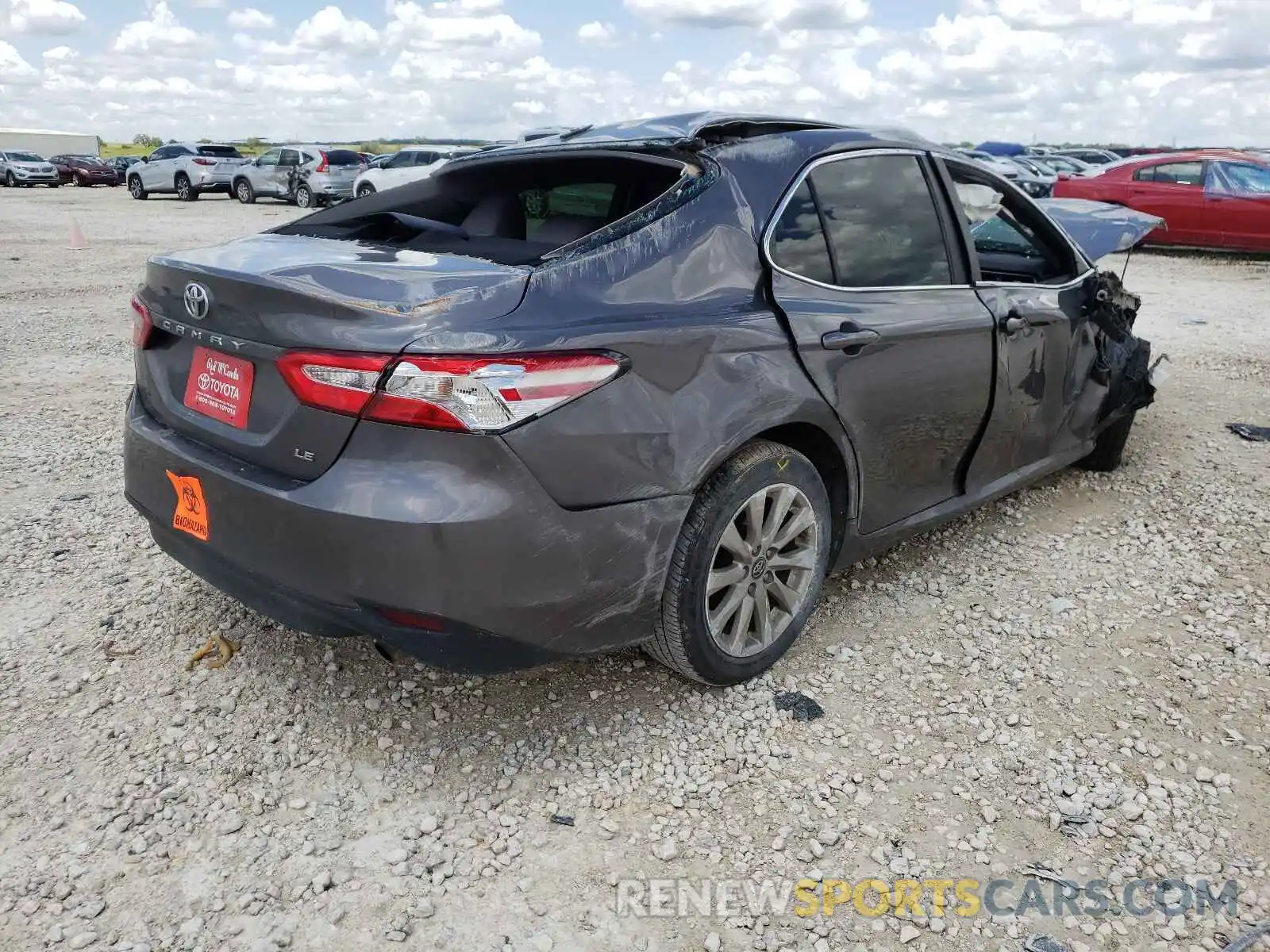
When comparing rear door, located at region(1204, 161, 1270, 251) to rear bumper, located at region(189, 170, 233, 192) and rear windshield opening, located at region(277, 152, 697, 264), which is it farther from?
rear bumper, located at region(189, 170, 233, 192)

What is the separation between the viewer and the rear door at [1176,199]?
1408 cm

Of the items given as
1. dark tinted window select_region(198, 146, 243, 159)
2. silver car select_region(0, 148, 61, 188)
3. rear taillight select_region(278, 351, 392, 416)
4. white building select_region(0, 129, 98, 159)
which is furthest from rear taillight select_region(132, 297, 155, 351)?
white building select_region(0, 129, 98, 159)

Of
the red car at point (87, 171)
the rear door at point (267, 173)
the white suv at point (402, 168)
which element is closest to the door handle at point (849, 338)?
the white suv at point (402, 168)

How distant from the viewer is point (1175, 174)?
14.3 metres

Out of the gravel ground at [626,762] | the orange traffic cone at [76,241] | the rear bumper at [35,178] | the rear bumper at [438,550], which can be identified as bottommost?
the gravel ground at [626,762]

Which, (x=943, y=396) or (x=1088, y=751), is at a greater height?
(x=943, y=396)

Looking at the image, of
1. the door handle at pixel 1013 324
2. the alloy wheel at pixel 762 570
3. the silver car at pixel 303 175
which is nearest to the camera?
the alloy wheel at pixel 762 570

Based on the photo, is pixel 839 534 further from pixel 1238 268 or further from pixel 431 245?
pixel 1238 268

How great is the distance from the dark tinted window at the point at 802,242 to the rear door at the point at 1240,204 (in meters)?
13.8

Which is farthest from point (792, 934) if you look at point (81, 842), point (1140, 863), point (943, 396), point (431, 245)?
point (431, 245)

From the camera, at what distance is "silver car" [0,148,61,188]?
35.2m

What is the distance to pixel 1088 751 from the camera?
267 centimetres

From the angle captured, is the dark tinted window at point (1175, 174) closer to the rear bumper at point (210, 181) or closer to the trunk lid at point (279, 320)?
the trunk lid at point (279, 320)

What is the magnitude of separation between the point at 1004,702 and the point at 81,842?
2.50 metres
